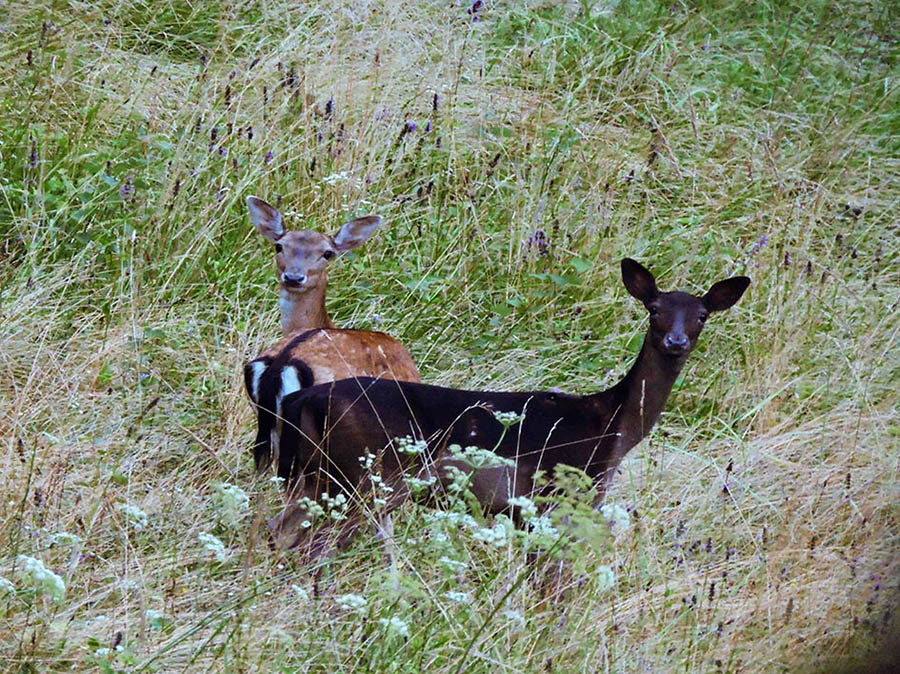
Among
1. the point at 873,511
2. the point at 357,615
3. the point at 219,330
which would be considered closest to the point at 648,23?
the point at 219,330

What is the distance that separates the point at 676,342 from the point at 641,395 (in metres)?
0.22

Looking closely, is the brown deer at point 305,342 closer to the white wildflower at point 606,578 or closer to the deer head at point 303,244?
the deer head at point 303,244

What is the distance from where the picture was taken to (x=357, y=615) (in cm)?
343

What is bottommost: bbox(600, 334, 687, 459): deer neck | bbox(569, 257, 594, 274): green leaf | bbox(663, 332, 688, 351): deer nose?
bbox(600, 334, 687, 459): deer neck

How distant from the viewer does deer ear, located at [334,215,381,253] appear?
19.2 feet

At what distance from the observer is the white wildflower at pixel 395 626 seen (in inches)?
112

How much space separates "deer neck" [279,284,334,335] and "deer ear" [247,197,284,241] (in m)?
0.29

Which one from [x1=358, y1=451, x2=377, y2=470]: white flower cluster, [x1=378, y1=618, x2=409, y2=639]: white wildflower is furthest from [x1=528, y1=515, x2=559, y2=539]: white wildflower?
[x1=358, y1=451, x2=377, y2=470]: white flower cluster

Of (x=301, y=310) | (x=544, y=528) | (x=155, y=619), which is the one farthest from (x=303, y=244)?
(x=544, y=528)

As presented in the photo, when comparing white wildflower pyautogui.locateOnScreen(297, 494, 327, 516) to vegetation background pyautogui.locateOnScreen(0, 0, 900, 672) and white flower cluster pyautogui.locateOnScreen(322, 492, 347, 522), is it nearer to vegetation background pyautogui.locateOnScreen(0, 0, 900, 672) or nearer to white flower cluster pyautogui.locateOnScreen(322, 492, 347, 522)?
white flower cluster pyautogui.locateOnScreen(322, 492, 347, 522)

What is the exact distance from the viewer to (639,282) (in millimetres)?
4941

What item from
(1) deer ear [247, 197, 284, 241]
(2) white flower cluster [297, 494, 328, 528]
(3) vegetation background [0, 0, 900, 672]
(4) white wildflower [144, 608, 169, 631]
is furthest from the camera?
(1) deer ear [247, 197, 284, 241]

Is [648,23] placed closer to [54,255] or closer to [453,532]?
[54,255]

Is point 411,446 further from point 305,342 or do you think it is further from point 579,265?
point 579,265
